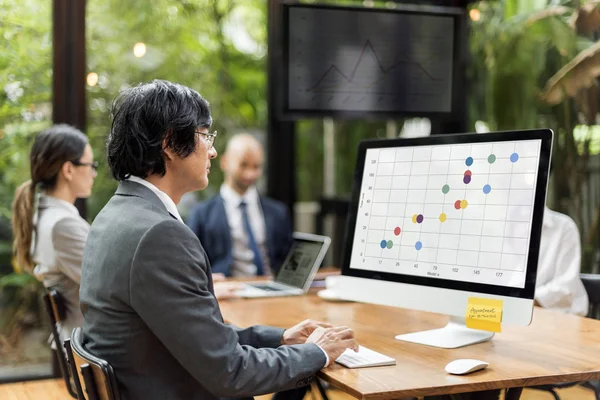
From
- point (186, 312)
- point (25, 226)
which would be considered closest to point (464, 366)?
point (186, 312)

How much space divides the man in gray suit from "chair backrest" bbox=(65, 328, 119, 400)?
0.18 ft

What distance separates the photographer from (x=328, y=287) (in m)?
3.09

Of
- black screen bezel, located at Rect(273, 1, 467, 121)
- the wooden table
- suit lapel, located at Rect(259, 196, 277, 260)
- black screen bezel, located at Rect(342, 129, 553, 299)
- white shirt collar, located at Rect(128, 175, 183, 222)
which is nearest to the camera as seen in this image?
the wooden table

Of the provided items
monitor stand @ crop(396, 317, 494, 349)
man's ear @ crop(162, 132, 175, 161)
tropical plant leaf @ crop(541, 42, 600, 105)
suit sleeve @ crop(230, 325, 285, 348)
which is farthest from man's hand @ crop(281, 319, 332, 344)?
tropical plant leaf @ crop(541, 42, 600, 105)

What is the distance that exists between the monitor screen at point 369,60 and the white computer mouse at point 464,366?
2018mm

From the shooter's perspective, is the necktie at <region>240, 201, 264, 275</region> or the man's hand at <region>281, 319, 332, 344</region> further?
the necktie at <region>240, 201, 264, 275</region>

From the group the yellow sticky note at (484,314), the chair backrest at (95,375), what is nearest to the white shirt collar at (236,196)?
the yellow sticky note at (484,314)

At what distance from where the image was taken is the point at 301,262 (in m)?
3.16

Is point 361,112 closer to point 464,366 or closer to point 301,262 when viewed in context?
point 301,262

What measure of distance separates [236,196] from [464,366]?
2681 millimetres

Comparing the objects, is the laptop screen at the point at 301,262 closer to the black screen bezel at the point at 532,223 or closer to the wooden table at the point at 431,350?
the wooden table at the point at 431,350

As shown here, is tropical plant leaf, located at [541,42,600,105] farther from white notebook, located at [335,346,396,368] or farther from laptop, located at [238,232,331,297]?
white notebook, located at [335,346,396,368]

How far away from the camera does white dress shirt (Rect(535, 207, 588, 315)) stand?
2906mm

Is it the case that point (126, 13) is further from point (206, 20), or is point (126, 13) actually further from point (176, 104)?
point (176, 104)
